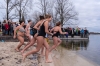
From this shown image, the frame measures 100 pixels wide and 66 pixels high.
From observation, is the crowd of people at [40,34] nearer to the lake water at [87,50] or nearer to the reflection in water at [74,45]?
the lake water at [87,50]

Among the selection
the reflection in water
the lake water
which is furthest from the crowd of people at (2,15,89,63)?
the reflection in water

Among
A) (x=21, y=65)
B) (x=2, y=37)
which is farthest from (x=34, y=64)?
(x=2, y=37)

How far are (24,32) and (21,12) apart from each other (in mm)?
28049

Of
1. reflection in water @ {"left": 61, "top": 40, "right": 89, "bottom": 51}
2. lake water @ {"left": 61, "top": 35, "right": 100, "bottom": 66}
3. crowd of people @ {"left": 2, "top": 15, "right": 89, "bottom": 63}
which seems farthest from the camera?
reflection in water @ {"left": 61, "top": 40, "right": 89, "bottom": 51}

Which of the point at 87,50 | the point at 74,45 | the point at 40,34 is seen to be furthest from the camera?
the point at 74,45

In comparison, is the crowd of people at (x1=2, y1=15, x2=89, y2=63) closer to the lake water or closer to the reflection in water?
the lake water

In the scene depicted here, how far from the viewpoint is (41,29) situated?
8.45m

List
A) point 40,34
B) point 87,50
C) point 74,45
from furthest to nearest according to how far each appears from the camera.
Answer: point 74,45
point 87,50
point 40,34

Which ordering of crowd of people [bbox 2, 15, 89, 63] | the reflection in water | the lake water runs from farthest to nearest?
the reflection in water
the lake water
crowd of people [bbox 2, 15, 89, 63]

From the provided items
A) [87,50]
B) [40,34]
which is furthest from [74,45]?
[40,34]

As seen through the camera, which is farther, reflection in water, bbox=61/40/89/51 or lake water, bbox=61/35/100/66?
reflection in water, bbox=61/40/89/51

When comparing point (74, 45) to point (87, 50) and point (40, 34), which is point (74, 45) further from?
point (40, 34)

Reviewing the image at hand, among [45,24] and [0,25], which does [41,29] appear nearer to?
[45,24]

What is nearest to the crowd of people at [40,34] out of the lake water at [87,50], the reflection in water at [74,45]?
the lake water at [87,50]
